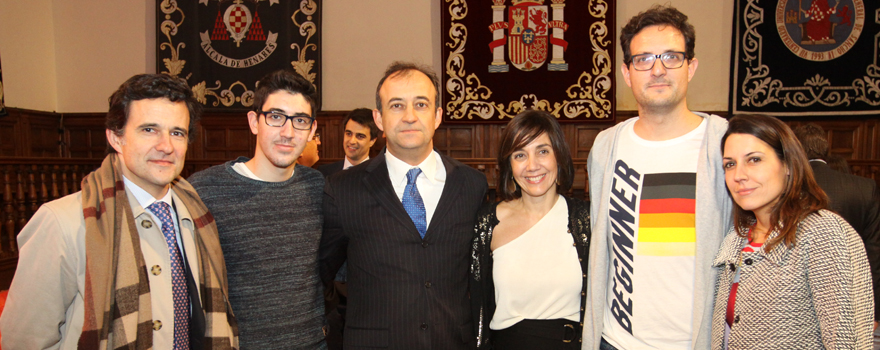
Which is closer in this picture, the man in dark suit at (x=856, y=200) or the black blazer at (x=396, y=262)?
the black blazer at (x=396, y=262)

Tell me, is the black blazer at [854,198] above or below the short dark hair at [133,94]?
below

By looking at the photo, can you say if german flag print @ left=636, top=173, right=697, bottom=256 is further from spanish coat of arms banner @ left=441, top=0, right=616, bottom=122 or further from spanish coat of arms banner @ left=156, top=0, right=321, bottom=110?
spanish coat of arms banner @ left=156, top=0, right=321, bottom=110

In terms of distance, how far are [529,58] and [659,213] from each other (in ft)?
15.2

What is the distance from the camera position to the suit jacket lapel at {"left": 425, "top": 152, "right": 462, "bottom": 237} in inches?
74.1

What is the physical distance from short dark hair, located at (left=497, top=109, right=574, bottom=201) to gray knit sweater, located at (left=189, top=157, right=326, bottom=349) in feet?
2.67

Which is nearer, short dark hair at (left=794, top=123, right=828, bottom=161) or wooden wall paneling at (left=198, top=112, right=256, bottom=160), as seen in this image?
short dark hair at (left=794, top=123, right=828, bottom=161)

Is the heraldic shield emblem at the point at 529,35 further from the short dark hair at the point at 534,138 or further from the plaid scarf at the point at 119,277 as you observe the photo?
the plaid scarf at the point at 119,277

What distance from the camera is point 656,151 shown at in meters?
1.70

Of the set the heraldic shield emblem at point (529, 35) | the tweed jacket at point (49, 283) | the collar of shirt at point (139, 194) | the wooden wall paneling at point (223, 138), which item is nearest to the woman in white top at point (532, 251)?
the collar of shirt at point (139, 194)

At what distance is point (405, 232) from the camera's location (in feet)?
6.06

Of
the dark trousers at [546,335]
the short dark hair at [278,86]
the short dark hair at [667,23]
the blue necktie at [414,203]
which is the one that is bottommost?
the dark trousers at [546,335]

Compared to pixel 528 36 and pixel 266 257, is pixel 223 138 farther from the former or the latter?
pixel 266 257

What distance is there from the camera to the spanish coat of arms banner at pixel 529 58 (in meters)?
5.92

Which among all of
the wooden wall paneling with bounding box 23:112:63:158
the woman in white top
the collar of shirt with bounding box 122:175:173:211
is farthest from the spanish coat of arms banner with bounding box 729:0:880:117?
the wooden wall paneling with bounding box 23:112:63:158
